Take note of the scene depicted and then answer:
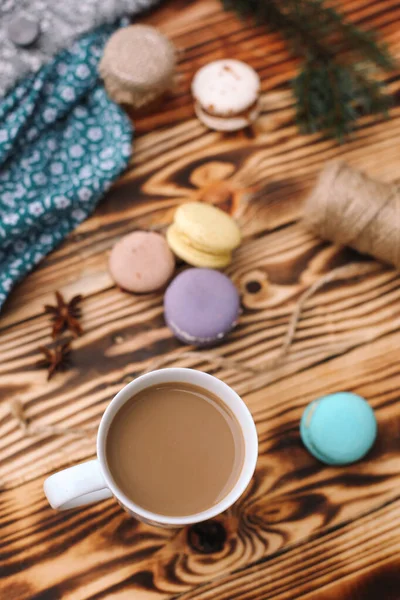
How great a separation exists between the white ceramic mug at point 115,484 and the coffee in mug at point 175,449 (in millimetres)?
14

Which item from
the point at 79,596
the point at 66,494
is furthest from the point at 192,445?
the point at 79,596

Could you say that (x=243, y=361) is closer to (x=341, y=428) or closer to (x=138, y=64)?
(x=341, y=428)

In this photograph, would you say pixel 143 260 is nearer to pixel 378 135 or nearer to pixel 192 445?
pixel 192 445

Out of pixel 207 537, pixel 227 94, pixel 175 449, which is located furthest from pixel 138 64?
pixel 207 537

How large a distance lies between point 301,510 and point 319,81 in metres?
0.61

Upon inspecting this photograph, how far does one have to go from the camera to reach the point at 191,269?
0.84 m

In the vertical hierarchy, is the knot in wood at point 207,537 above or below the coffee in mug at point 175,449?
below

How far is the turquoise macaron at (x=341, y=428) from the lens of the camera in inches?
30.0

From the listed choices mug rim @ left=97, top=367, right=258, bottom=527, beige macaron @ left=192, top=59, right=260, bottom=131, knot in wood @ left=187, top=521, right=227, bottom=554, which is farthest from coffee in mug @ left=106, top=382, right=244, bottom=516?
beige macaron @ left=192, top=59, right=260, bottom=131

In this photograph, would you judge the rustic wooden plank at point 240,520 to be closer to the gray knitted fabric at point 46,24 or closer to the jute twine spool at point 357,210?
the jute twine spool at point 357,210

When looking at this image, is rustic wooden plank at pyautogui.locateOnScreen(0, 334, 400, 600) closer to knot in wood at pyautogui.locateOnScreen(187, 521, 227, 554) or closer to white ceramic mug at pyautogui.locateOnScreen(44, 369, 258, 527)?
knot in wood at pyautogui.locateOnScreen(187, 521, 227, 554)

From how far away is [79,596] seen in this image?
2.46 feet

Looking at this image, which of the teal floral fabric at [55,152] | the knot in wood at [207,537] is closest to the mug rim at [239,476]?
the knot in wood at [207,537]

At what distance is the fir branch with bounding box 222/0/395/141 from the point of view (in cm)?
90
